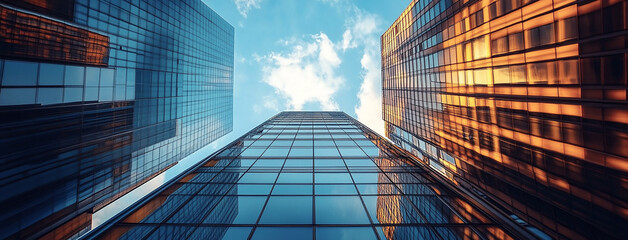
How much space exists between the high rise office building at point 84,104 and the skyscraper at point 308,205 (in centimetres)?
527

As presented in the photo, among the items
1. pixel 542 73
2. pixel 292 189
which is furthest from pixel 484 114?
pixel 292 189

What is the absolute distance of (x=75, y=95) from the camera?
870 inches

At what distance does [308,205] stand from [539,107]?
62.2 ft

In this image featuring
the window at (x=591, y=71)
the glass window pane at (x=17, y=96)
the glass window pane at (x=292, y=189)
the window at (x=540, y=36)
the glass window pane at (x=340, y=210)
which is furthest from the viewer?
the glass window pane at (x=17, y=96)

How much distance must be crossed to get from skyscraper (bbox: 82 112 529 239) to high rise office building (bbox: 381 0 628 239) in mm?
9357

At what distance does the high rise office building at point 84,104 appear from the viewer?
17484 millimetres

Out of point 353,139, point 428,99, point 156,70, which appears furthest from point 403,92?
point 156,70

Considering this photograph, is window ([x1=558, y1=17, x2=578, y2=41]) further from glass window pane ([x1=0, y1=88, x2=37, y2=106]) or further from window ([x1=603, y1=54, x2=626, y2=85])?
glass window pane ([x1=0, y1=88, x2=37, y2=106])

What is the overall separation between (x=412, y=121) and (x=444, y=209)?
106 ft

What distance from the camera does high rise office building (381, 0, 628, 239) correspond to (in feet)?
43.4

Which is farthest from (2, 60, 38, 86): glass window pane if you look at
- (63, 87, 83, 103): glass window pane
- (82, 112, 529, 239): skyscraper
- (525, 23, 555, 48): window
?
(525, 23, 555, 48): window

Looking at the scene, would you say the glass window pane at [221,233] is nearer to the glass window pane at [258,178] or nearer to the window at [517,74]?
the glass window pane at [258,178]

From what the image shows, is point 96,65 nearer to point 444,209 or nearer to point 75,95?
point 75,95

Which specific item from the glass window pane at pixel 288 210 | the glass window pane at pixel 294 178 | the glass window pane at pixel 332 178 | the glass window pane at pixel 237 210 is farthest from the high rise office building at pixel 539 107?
the glass window pane at pixel 237 210
